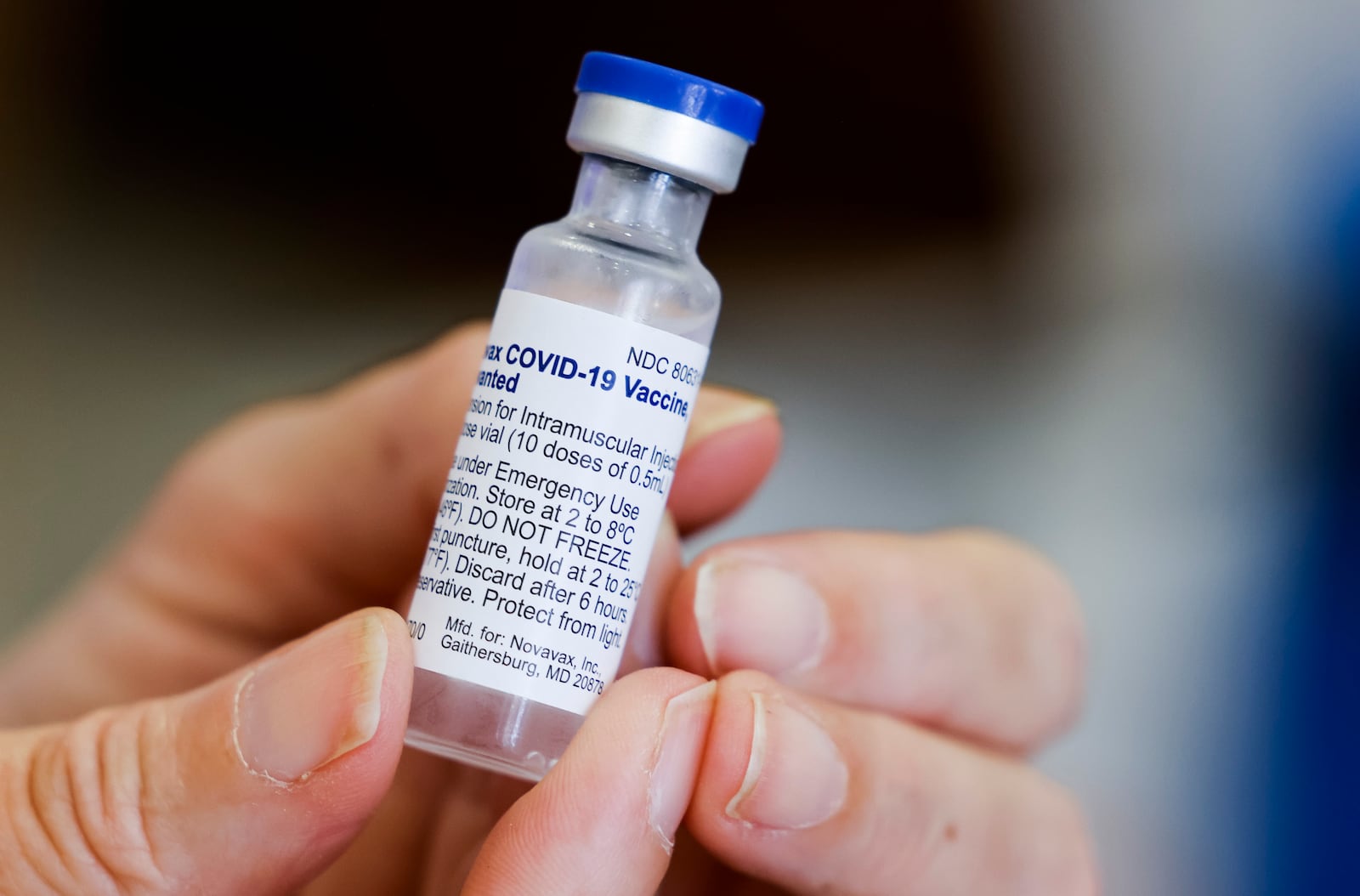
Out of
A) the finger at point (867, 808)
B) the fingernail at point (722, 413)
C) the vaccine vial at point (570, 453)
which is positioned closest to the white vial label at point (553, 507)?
the vaccine vial at point (570, 453)

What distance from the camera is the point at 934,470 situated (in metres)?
2.33

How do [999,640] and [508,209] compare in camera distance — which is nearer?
[999,640]

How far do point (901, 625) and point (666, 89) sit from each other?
607 mm

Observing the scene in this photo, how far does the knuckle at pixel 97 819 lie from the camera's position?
2.84 feet

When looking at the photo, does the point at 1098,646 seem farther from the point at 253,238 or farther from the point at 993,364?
the point at 253,238

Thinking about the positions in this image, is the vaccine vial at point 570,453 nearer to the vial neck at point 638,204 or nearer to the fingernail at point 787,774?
the vial neck at point 638,204

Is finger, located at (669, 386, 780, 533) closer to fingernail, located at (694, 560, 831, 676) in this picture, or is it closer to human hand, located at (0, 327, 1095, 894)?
human hand, located at (0, 327, 1095, 894)

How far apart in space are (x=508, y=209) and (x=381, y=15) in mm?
419

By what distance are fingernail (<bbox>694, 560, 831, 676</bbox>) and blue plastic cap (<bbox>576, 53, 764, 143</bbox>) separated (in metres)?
0.41

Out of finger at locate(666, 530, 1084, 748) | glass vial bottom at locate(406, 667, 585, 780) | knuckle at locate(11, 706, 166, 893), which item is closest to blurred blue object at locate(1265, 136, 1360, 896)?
finger at locate(666, 530, 1084, 748)

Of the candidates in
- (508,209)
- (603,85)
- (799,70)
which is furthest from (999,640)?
(508,209)

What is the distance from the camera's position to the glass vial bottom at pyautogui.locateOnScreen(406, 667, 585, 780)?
2.97 ft

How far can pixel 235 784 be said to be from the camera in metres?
0.84

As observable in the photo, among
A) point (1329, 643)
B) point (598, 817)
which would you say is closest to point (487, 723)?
point (598, 817)
